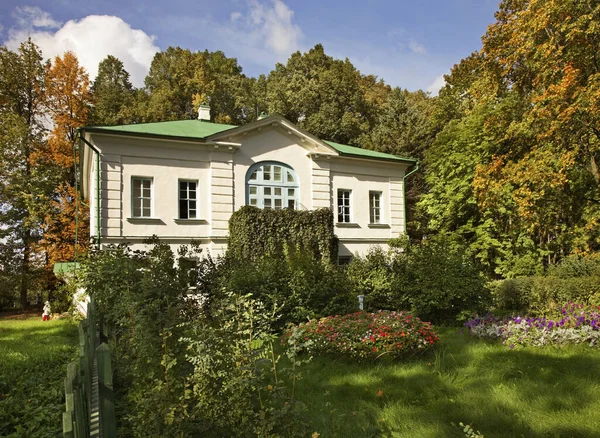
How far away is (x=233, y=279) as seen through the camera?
9875 millimetres

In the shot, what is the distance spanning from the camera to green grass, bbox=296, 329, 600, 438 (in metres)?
4.32

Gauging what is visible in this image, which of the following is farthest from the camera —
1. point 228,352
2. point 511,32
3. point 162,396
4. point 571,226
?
point 571,226

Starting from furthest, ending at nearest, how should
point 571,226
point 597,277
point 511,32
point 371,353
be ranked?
point 571,226, point 511,32, point 597,277, point 371,353

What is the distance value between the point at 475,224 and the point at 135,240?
1873cm

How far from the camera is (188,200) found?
15.9 m

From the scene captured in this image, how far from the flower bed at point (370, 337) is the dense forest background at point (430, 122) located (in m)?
6.55

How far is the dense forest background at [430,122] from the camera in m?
13.8

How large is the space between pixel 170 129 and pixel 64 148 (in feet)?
40.2

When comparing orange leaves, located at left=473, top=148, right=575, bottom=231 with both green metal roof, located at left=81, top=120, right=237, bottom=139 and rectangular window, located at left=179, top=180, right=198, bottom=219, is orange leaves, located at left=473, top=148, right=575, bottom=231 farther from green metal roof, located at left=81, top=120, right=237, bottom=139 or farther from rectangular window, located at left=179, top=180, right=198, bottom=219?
rectangular window, located at left=179, top=180, right=198, bottom=219

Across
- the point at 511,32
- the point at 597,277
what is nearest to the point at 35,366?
the point at 597,277

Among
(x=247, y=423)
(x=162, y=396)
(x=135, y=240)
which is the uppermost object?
(x=135, y=240)

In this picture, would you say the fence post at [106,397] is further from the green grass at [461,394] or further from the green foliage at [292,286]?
the green foliage at [292,286]

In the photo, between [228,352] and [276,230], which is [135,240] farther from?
[228,352]

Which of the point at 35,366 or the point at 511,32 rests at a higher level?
the point at 511,32
